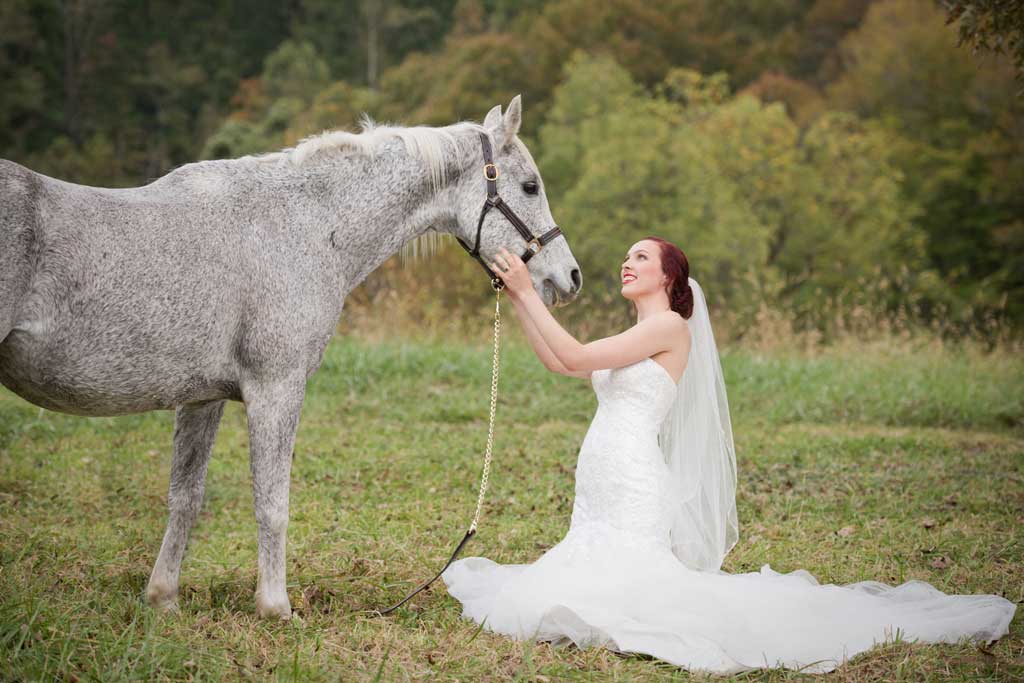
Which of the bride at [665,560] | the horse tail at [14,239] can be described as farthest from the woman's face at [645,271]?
the horse tail at [14,239]

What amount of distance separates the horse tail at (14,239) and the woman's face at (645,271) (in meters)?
2.78

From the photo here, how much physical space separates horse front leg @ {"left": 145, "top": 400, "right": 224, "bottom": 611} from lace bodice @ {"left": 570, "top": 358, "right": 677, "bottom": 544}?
6.30 ft

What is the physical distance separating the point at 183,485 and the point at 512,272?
6.46 ft

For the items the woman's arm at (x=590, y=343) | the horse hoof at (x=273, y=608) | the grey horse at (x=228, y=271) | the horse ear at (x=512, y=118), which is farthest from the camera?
the woman's arm at (x=590, y=343)

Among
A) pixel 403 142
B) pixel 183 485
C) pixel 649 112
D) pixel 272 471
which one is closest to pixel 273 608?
pixel 272 471

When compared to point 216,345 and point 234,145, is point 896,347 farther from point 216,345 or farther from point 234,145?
point 234,145

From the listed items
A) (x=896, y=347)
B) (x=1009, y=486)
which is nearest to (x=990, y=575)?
(x=1009, y=486)

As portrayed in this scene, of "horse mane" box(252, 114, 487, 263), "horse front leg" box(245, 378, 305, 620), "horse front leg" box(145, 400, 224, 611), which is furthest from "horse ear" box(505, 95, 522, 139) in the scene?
"horse front leg" box(145, 400, 224, 611)

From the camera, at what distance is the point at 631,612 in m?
4.21

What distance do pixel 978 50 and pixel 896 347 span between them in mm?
5895

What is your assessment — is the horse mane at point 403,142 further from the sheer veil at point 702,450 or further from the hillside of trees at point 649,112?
the hillside of trees at point 649,112

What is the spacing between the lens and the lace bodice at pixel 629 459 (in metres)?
4.60

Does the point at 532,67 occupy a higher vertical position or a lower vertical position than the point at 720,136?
higher

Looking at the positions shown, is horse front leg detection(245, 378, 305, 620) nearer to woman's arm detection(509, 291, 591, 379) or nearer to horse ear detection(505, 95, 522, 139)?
woman's arm detection(509, 291, 591, 379)
